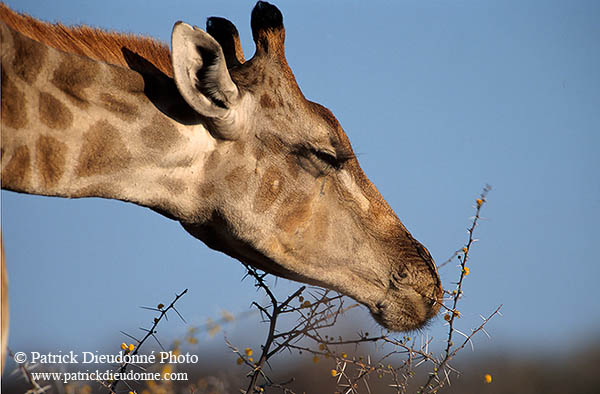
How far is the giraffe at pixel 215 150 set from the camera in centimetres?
348

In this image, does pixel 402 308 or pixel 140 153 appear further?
pixel 402 308

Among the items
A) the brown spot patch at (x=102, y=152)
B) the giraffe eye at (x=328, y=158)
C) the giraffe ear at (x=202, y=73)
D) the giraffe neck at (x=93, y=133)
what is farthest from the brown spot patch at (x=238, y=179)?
the brown spot patch at (x=102, y=152)

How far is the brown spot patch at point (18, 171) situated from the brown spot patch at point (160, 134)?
547mm

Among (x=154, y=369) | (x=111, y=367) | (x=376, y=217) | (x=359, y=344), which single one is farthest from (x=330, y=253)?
(x=111, y=367)

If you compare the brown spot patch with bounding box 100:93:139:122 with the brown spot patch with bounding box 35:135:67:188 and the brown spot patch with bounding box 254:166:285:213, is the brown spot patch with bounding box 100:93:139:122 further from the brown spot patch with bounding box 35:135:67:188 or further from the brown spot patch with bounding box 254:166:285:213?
the brown spot patch with bounding box 254:166:285:213

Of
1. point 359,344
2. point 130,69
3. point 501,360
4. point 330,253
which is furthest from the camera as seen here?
point 501,360

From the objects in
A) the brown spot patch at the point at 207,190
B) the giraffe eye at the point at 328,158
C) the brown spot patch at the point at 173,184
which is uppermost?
the giraffe eye at the point at 328,158

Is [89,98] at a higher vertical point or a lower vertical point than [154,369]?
higher

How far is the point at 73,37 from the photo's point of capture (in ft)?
12.7

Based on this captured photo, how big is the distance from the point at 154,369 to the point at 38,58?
5.51 ft

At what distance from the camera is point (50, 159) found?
346cm

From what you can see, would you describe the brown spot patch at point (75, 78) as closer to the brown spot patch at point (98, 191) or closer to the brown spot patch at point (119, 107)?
the brown spot patch at point (119, 107)

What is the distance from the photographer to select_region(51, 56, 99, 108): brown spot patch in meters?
3.54

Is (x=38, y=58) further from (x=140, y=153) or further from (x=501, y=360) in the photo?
(x=501, y=360)
